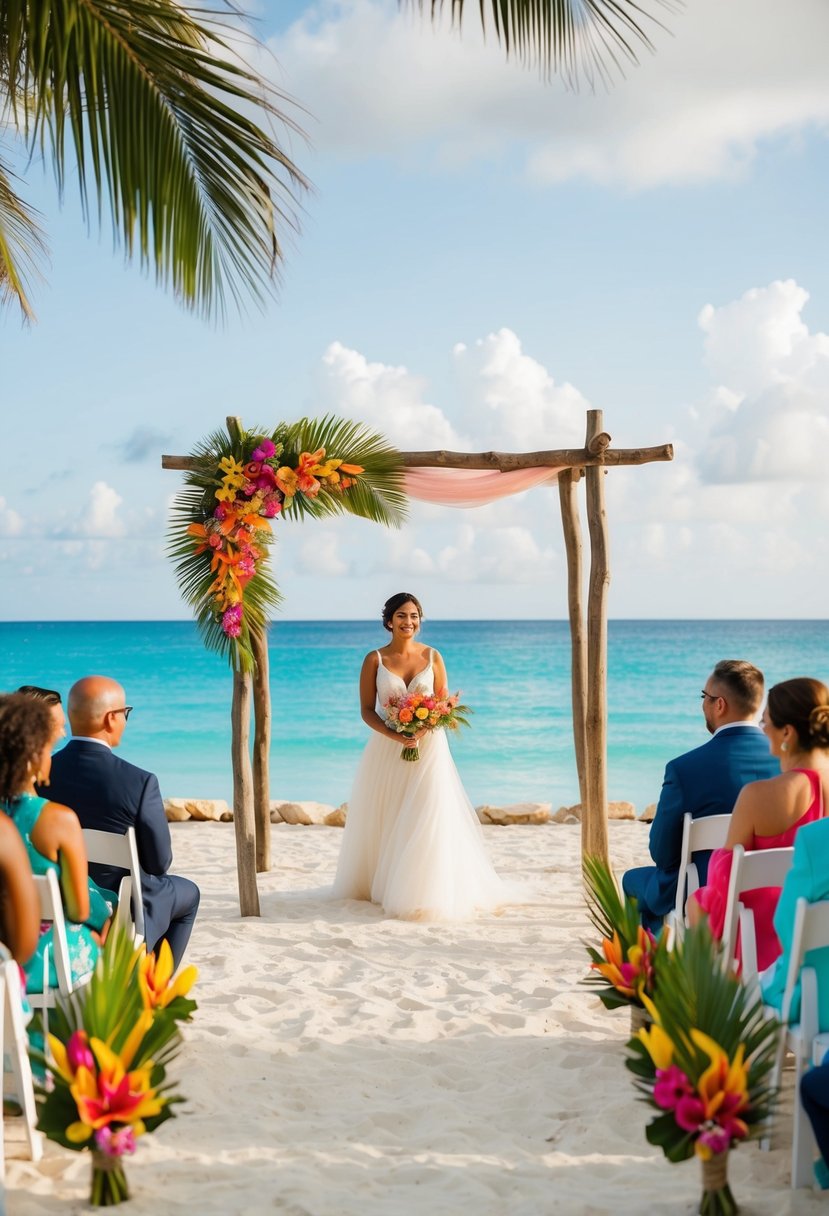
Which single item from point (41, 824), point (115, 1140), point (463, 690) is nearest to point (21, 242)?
point (41, 824)

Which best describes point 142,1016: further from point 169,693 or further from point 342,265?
point 169,693

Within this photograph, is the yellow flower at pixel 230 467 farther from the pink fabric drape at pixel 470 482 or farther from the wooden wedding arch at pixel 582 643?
the pink fabric drape at pixel 470 482

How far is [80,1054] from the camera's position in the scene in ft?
9.39

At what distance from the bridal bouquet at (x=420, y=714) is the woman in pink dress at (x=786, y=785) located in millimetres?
3513

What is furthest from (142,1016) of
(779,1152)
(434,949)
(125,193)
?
(434,949)

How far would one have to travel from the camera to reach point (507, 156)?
12492mm

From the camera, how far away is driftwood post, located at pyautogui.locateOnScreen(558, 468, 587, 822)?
792 cm

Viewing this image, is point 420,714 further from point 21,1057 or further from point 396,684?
point 21,1057

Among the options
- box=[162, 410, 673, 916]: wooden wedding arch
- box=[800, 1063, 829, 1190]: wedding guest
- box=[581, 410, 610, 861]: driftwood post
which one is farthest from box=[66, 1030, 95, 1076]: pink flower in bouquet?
box=[581, 410, 610, 861]: driftwood post

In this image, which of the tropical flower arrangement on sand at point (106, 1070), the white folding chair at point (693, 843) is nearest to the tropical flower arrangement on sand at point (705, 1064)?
the tropical flower arrangement on sand at point (106, 1070)

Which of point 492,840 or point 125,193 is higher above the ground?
point 125,193

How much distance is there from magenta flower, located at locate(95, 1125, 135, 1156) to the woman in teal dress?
0.93 m

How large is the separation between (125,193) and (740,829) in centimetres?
325

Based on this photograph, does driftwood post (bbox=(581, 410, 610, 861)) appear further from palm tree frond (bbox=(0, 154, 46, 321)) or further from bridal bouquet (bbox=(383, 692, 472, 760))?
palm tree frond (bbox=(0, 154, 46, 321))
